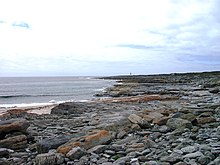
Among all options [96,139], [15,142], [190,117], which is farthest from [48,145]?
[190,117]

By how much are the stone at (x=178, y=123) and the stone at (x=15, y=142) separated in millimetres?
5362

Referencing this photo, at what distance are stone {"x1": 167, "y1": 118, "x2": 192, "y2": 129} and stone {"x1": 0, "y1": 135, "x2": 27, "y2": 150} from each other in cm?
536

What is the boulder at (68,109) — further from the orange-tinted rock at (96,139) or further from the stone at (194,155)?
the stone at (194,155)

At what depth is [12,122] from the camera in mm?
11992

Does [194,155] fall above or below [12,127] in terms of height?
above

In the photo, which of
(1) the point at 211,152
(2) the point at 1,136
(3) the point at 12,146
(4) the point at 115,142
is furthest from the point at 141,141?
(2) the point at 1,136

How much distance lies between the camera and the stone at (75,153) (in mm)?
8073

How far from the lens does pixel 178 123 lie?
10500mm

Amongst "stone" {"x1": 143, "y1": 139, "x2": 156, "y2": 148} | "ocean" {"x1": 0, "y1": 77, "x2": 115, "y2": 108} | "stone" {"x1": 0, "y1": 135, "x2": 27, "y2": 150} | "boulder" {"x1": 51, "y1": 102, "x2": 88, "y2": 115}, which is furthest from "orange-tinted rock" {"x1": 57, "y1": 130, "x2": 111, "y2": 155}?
"ocean" {"x1": 0, "y1": 77, "x2": 115, "y2": 108}

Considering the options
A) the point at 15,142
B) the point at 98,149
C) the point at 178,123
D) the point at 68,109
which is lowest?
the point at 68,109

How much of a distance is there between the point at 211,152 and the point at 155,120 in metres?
5.00

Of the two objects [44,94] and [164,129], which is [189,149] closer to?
[164,129]

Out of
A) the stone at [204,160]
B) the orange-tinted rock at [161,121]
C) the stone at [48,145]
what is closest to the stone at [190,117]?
the orange-tinted rock at [161,121]

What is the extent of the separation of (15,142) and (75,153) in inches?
149
